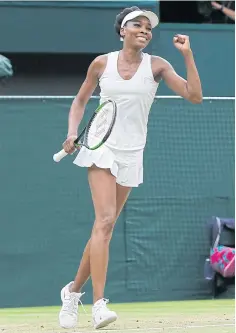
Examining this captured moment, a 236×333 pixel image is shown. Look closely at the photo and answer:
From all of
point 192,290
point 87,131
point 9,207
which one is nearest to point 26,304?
point 9,207

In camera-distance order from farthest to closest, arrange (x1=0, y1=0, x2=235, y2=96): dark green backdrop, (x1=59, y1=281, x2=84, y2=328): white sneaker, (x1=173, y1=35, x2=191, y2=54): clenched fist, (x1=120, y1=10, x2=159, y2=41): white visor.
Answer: (x1=0, y1=0, x2=235, y2=96): dark green backdrop
(x1=59, y1=281, x2=84, y2=328): white sneaker
(x1=120, y1=10, x2=159, y2=41): white visor
(x1=173, y1=35, x2=191, y2=54): clenched fist

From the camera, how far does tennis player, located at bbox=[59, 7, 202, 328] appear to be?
6.64 m

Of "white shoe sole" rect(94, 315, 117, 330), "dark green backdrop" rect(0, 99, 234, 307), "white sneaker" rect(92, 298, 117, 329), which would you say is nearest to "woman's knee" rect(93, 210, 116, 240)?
"white sneaker" rect(92, 298, 117, 329)

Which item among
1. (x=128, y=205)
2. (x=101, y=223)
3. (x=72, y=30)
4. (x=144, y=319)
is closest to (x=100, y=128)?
(x=101, y=223)

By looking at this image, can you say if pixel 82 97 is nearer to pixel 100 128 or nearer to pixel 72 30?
pixel 100 128

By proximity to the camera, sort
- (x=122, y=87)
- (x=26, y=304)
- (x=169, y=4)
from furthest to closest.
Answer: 1. (x=169, y=4)
2. (x=26, y=304)
3. (x=122, y=87)

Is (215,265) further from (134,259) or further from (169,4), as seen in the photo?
(169,4)

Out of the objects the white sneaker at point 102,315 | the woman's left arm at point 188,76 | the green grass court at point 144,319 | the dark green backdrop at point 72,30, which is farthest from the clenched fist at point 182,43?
the dark green backdrop at point 72,30

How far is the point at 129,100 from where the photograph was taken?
6754mm

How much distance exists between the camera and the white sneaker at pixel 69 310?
6820mm

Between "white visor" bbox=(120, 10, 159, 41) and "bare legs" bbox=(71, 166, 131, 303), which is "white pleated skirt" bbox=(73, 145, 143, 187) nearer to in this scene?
"bare legs" bbox=(71, 166, 131, 303)

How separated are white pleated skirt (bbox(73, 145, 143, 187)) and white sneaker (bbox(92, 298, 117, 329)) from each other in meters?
0.82

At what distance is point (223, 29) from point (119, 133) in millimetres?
7602

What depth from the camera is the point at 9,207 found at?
35.5 ft
